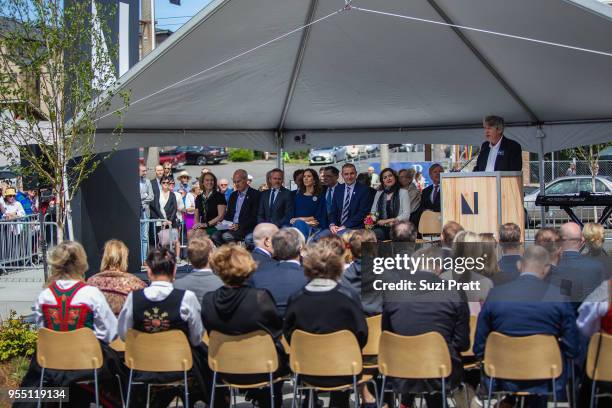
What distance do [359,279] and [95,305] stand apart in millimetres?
1910

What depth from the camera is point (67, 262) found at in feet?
18.0

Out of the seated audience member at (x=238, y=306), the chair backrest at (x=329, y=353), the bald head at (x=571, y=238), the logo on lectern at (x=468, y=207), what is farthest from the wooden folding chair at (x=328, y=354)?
the logo on lectern at (x=468, y=207)

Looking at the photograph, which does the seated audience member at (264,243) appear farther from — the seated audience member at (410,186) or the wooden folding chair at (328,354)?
the seated audience member at (410,186)

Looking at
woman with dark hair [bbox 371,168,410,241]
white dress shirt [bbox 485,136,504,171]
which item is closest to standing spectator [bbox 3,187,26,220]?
woman with dark hair [bbox 371,168,410,241]

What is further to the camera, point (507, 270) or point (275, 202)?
point (275, 202)

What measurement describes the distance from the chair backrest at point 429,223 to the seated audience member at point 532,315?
5203 mm

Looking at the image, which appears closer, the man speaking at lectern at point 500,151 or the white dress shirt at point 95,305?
the white dress shirt at point 95,305

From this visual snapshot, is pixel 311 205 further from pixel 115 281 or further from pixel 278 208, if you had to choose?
pixel 115 281

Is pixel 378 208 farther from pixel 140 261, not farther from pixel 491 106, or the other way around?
pixel 140 261

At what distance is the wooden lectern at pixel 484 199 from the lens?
7.30 metres

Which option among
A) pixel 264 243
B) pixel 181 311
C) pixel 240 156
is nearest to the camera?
pixel 181 311

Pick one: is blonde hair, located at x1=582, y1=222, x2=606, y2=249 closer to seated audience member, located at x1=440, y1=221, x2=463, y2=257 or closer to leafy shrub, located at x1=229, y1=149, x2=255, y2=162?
seated audience member, located at x1=440, y1=221, x2=463, y2=257

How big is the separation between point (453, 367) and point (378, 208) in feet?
→ 17.6

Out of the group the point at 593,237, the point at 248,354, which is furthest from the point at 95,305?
the point at 593,237
